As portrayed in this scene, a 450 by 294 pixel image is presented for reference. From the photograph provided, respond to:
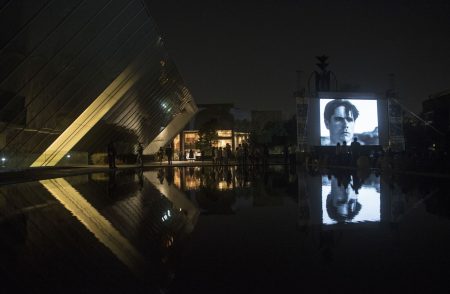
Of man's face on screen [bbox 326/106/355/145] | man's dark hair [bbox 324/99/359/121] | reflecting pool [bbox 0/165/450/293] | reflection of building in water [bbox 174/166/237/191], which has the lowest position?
reflecting pool [bbox 0/165/450/293]

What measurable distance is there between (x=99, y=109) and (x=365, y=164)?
14304 mm

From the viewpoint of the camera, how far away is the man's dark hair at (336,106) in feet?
96.8

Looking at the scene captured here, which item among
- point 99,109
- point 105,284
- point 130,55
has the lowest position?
point 105,284

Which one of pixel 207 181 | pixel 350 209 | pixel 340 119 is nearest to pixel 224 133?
pixel 340 119

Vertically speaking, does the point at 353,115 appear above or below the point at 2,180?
above

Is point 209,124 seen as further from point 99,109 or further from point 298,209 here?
point 298,209

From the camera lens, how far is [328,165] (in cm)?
2645

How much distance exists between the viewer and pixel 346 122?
2942 cm

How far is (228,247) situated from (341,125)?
2632 cm

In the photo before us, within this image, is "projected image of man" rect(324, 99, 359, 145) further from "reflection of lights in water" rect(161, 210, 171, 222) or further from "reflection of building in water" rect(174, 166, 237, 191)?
"reflection of lights in water" rect(161, 210, 171, 222)

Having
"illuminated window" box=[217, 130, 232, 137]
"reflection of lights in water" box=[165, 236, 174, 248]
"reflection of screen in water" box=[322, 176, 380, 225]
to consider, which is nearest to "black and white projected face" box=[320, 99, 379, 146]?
"reflection of screen in water" box=[322, 176, 380, 225]

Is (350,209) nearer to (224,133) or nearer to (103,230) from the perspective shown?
(103,230)

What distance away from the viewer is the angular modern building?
12.4 m

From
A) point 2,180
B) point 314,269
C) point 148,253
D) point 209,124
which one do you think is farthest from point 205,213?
point 209,124
